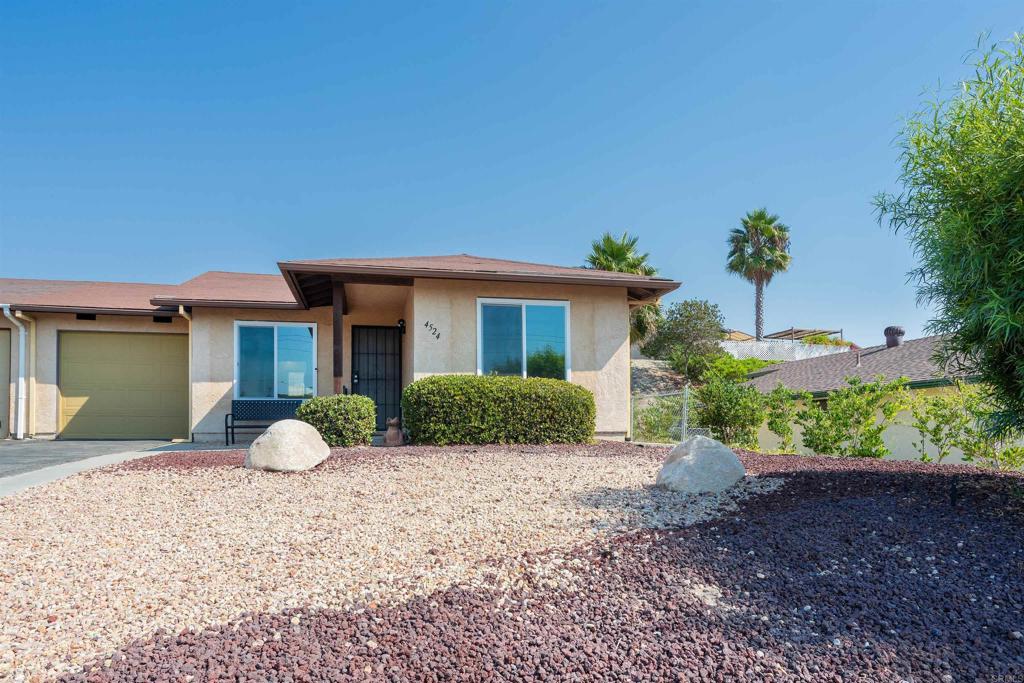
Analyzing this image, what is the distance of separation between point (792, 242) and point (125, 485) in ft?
97.7

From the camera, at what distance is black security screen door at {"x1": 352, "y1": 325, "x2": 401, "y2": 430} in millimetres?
11812

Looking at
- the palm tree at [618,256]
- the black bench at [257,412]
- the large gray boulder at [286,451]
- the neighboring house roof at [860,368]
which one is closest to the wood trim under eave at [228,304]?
the black bench at [257,412]

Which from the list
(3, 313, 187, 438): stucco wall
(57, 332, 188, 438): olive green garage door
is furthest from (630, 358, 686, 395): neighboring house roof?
(3, 313, 187, 438): stucco wall

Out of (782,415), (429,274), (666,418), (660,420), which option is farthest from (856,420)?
(429,274)

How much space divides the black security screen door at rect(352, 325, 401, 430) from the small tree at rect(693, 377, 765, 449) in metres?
5.91

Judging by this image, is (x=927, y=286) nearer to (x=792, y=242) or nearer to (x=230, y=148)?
(x=230, y=148)

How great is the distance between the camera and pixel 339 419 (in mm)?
7836

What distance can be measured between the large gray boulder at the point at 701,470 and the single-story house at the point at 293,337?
4553mm

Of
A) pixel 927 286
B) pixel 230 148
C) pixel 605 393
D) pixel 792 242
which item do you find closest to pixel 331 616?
pixel 927 286

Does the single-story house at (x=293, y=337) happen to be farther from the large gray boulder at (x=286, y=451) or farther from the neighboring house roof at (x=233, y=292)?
the large gray boulder at (x=286, y=451)

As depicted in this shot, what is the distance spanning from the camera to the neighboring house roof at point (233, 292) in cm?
1028

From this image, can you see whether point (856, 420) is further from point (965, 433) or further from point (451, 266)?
point (451, 266)

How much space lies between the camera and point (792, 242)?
94.7 ft

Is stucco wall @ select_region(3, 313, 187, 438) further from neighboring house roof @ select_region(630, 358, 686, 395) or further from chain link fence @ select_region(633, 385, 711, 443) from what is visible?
neighboring house roof @ select_region(630, 358, 686, 395)
